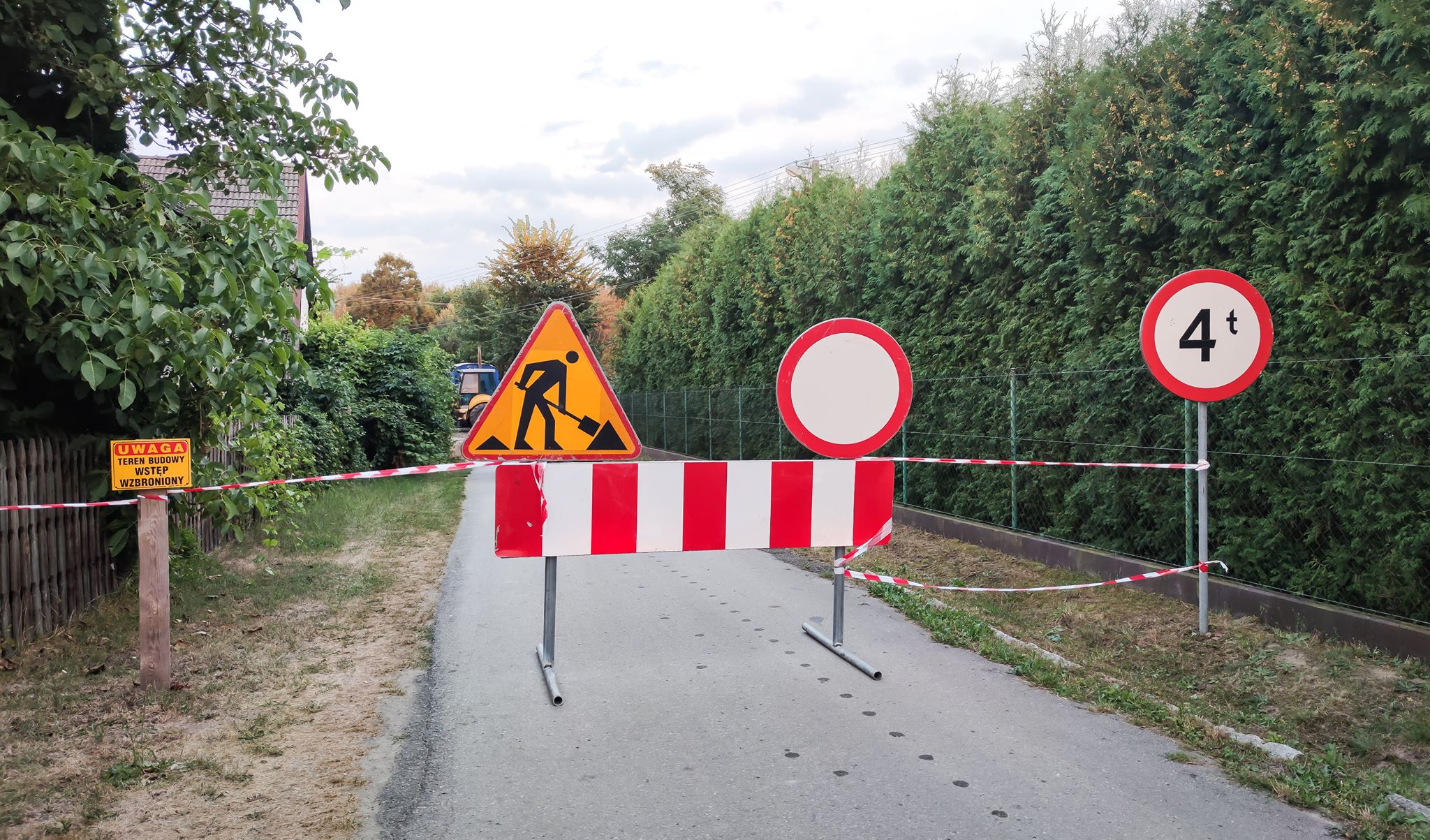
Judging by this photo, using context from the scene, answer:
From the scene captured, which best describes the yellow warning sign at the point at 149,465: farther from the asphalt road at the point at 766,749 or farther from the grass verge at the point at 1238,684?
the grass verge at the point at 1238,684

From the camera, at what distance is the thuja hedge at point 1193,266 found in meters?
5.68

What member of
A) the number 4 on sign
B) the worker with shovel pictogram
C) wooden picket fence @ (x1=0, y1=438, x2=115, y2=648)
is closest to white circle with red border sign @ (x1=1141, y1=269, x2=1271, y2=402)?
the number 4 on sign

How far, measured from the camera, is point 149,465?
496 cm

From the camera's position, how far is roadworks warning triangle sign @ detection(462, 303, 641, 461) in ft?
17.1

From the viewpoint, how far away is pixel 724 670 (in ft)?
17.9

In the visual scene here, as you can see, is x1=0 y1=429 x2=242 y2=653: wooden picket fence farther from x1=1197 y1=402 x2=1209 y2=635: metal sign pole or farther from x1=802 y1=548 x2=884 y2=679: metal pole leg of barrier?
x1=1197 y1=402 x2=1209 y2=635: metal sign pole

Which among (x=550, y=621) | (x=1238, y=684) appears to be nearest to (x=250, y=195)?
(x=550, y=621)

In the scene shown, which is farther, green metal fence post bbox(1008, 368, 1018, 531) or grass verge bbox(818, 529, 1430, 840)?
green metal fence post bbox(1008, 368, 1018, 531)

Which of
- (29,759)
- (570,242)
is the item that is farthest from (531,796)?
(570,242)

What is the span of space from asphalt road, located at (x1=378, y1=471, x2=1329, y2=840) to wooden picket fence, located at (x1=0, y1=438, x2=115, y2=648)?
242cm

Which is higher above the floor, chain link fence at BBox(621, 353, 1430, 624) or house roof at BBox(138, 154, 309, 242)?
house roof at BBox(138, 154, 309, 242)

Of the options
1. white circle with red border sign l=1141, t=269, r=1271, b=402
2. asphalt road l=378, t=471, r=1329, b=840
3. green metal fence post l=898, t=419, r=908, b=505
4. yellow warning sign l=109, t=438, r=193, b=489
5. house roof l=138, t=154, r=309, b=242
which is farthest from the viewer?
green metal fence post l=898, t=419, r=908, b=505

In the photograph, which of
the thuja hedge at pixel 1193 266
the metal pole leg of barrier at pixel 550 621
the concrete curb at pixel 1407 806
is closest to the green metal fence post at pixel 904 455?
the thuja hedge at pixel 1193 266

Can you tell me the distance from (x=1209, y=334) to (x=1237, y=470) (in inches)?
46.8
